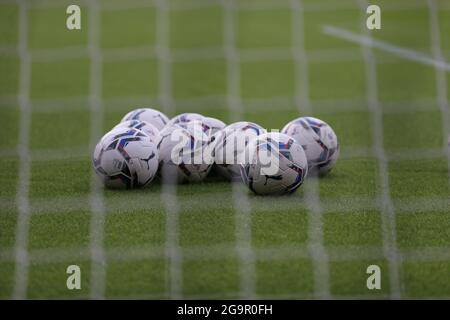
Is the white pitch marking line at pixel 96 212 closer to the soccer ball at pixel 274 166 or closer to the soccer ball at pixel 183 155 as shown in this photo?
the soccer ball at pixel 183 155

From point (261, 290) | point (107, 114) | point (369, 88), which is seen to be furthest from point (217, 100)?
Answer: point (261, 290)

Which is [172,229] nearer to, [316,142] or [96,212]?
[96,212]

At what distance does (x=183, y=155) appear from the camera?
4.91m

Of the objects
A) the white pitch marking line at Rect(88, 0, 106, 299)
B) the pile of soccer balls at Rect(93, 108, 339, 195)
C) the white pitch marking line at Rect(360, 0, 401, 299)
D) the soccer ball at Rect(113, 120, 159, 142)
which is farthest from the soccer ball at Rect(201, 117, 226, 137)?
the white pitch marking line at Rect(360, 0, 401, 299)

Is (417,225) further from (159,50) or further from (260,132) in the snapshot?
(159,50)

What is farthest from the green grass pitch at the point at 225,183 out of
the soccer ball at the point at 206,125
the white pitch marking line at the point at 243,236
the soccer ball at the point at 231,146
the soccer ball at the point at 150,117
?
the soccer ball at the point at 150,117

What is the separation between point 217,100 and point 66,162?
254cm

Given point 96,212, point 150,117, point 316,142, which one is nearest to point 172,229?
point 96,212

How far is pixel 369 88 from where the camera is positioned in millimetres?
8531

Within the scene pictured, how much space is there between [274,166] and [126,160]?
0.87 m

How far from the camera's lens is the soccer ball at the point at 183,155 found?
491 centimetres

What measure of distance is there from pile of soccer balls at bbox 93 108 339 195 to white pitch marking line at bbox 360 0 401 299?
18.5 inches

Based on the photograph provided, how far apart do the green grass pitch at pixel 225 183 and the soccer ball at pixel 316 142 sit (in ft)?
0.44

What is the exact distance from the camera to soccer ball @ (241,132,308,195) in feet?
15.0
